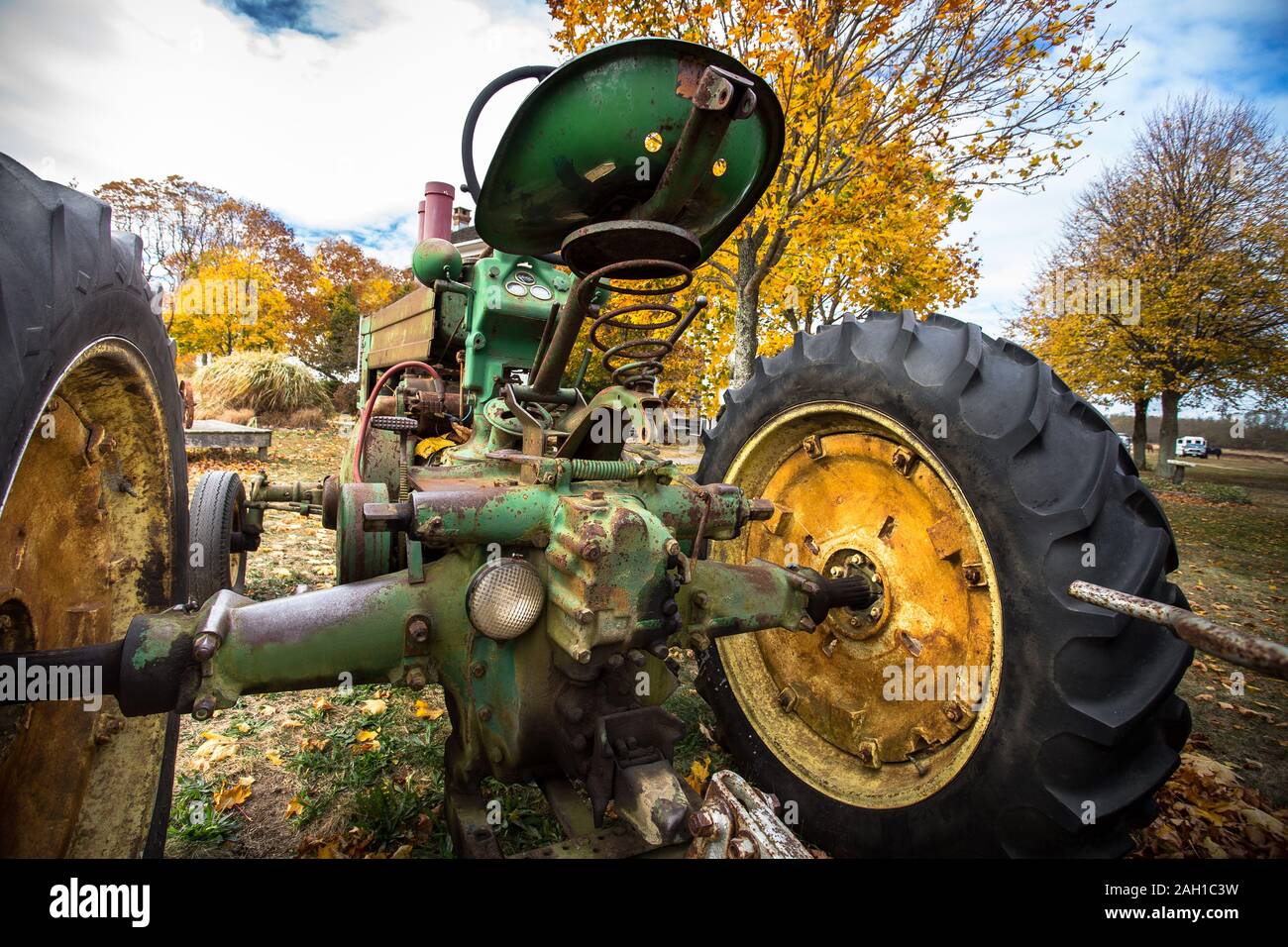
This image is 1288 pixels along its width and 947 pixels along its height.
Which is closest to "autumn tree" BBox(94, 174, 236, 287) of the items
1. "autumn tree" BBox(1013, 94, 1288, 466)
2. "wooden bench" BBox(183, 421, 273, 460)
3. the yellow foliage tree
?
the yellow foliage tree

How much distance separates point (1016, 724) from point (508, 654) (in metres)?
1.57

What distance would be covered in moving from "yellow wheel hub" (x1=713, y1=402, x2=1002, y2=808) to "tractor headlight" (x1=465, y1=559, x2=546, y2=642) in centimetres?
141

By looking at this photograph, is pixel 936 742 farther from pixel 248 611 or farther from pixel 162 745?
pixel 162 745

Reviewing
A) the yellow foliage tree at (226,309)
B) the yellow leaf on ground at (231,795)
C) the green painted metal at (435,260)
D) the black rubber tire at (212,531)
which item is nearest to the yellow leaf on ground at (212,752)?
the yellow leaf on ground at (231,795)

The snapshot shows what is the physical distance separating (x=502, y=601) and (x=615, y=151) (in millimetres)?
1459

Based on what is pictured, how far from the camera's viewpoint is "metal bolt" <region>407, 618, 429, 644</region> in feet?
6.42

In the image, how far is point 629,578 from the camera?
70.4 inches

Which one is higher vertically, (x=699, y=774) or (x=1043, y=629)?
(x=1043, y=629)

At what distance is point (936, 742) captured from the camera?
2.17m

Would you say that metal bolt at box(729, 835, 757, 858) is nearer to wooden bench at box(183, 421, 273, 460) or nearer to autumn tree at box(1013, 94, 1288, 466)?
wooden bench at box(183, 421, 273, 460)

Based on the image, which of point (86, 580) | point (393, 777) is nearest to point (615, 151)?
point (86, 580)

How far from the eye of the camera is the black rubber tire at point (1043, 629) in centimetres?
169

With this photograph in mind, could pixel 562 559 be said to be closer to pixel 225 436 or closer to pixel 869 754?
pixel 869 754

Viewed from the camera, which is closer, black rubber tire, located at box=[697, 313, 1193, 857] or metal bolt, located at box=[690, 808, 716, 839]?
metal bolt, located at box=[690, 808, 716, 839]
